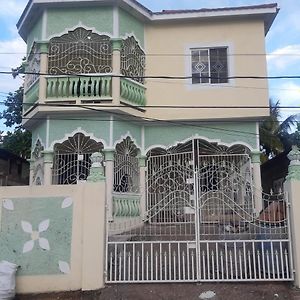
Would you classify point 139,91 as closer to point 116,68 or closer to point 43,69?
point 116,68

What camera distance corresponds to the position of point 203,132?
13.0 m

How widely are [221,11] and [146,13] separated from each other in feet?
7.50

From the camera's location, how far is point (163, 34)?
1357cm

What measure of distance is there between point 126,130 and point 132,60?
2216 mm

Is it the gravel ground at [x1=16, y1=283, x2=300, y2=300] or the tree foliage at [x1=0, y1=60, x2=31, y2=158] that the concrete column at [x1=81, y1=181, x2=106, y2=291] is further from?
the tree foliage at [x1=0, y1=60, x2=31, y2=158]

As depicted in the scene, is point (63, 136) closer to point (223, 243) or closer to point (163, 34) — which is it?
point (163, 34)

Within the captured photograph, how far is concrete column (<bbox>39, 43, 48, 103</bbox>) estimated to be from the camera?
12156 mm

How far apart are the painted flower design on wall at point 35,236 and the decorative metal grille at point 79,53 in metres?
5.97

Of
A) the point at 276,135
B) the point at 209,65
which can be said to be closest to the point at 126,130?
the point at 209,65

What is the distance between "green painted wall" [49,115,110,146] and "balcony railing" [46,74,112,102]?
A: 59 cm

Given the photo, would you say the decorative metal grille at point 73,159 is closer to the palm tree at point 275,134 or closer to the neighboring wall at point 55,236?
the neighboring wall at point 55,236

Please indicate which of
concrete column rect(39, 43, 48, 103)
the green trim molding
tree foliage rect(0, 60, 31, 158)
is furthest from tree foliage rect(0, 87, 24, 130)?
the green trim molding

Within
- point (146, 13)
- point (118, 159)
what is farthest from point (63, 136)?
point (146, 13)

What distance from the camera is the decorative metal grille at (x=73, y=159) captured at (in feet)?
40.5
